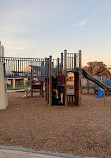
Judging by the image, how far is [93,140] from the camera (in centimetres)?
431

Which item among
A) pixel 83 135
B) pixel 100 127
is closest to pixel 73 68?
pixel 100 127

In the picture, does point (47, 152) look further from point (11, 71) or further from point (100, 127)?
point (11, 71)

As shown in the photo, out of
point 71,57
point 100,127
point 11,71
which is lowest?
point 100,127

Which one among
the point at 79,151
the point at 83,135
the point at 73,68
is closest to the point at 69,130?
the point at 83,135

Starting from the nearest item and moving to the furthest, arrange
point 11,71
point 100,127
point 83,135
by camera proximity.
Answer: point 83,135
point 100,127
point 11,71

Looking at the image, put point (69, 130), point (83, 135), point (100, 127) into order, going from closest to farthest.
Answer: point (83, 135) < point (69, 130) < point (100, 127)

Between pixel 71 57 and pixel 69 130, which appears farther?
pixel 71 57

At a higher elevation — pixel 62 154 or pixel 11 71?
pixel 11 71

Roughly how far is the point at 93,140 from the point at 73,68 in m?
6.81

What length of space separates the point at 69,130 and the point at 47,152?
1.81 meters

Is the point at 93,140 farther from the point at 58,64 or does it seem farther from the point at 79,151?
the point at 58,64

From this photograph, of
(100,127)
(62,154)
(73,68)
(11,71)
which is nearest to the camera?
(62,154)

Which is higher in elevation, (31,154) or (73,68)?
(73,68)

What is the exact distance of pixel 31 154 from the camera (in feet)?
11.2
